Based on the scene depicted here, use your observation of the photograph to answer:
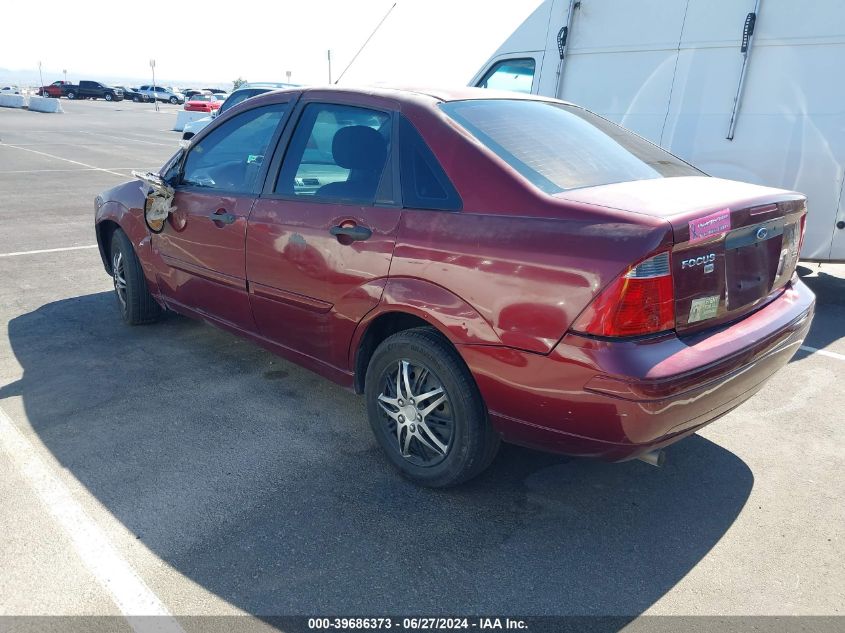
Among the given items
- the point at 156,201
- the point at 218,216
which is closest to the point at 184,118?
the point at 156,201

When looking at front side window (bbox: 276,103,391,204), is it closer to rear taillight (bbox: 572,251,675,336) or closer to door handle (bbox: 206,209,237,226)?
door handle (bbox: 206,209,237,226)

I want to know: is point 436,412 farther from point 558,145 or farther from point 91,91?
point 91,91

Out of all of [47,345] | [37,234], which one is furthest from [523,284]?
[37,234]

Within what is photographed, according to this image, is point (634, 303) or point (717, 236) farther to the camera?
point (717, 236)

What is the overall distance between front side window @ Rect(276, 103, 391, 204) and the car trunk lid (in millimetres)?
973

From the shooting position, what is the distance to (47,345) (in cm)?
483

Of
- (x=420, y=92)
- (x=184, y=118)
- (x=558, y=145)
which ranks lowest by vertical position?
(x=184, y=118)

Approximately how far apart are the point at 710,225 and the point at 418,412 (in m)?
1.44

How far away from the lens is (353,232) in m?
3.17

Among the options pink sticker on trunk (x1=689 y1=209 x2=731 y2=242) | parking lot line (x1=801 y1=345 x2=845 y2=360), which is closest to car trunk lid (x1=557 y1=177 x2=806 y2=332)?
pink sticker on trunk (x1=689 y1=209 x2=731 y2=242)

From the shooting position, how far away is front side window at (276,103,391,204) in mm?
3250

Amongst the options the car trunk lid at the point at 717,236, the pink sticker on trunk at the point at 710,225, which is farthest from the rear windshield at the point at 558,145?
the pink sticker on trunk at the point at 710,225

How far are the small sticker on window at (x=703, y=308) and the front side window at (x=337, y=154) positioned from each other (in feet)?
4.81

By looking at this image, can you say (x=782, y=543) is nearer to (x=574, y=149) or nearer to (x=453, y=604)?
(x=453, y=604)
